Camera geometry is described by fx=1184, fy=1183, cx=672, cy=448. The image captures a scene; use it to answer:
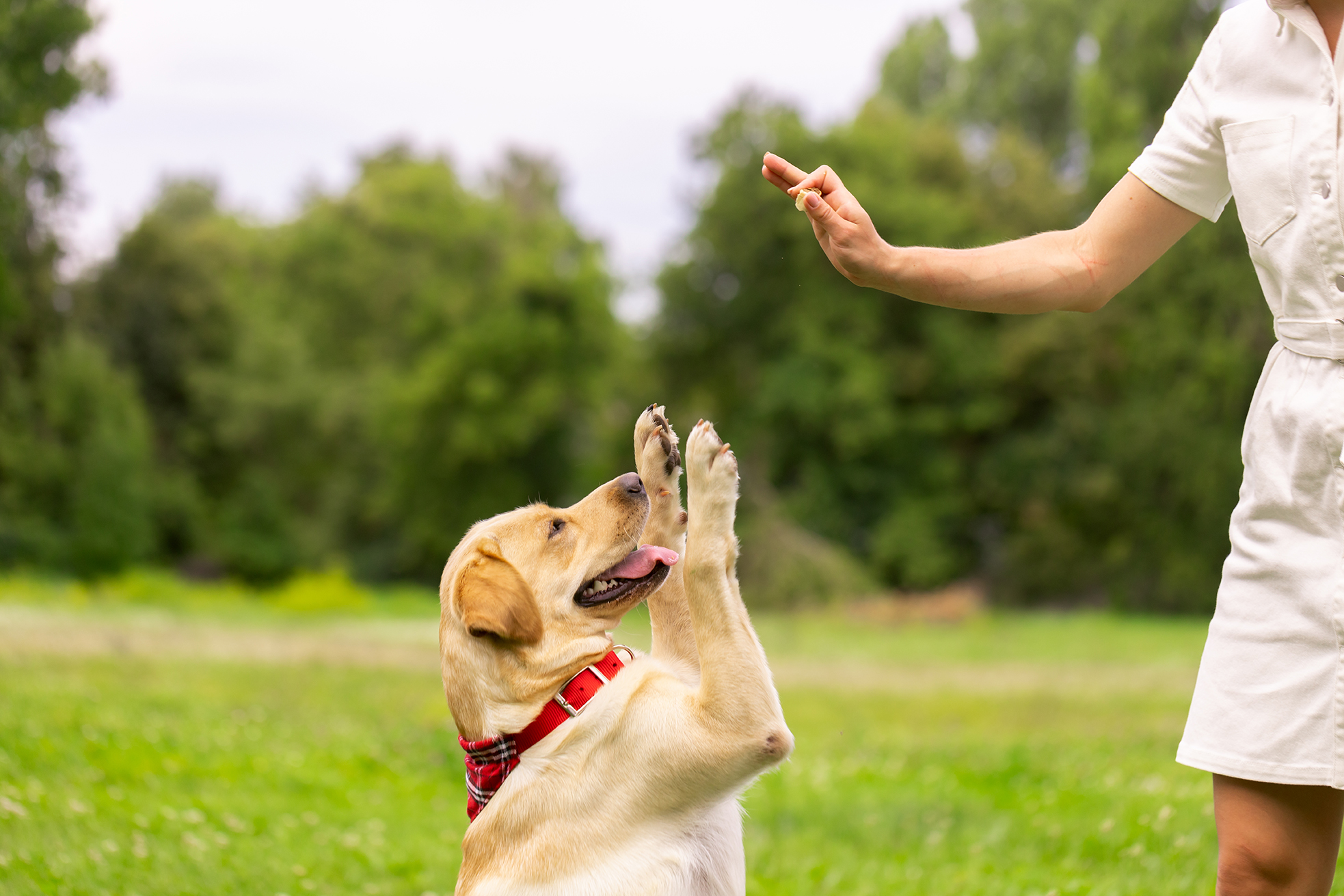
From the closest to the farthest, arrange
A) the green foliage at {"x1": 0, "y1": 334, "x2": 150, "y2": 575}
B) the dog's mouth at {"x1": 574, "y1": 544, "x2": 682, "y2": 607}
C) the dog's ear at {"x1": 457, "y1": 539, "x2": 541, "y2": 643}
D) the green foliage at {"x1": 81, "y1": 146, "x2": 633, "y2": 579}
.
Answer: the dog's ear at {"x1": 457, "y1": 539, "x2": 541, "y2": 643} < the dog's mouth at {"x1": 574, "y1": 544, "x2": 682, "y2": 607} < the green foliage at {"x1": 0, "y1": 334, "x2": 150, "y2": 575} < the green foliage at {"x1": 81, "y1": 146, "x2": 633, "y2": 579}

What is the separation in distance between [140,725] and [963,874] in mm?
6355

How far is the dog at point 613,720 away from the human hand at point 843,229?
94 centimetres

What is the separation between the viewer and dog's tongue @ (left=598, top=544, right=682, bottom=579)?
13.4ft

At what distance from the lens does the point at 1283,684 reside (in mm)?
2605

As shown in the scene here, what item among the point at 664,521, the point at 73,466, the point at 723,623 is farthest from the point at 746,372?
the point at 723,623

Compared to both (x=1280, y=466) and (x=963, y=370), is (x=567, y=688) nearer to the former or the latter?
(x=1280, y=466)

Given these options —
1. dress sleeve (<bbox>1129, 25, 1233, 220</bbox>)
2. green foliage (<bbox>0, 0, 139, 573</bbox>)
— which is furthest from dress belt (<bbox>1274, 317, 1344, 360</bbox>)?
green foliage (<bbox>0, 0, 139, 573</bbox>)

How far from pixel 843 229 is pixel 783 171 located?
0.86ft

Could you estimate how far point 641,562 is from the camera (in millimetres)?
4129

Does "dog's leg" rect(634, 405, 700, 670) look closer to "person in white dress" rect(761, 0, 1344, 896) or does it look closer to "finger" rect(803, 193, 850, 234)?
"finger" rect(803, 193, 850, 234)

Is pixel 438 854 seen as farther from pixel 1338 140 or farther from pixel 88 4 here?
pixel 88 4

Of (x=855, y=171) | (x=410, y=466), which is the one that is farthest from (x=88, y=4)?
(x=410, y=466)

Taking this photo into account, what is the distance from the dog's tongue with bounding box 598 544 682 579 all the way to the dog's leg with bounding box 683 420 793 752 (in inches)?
11.5

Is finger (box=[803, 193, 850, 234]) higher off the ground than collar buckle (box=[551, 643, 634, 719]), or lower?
higher
